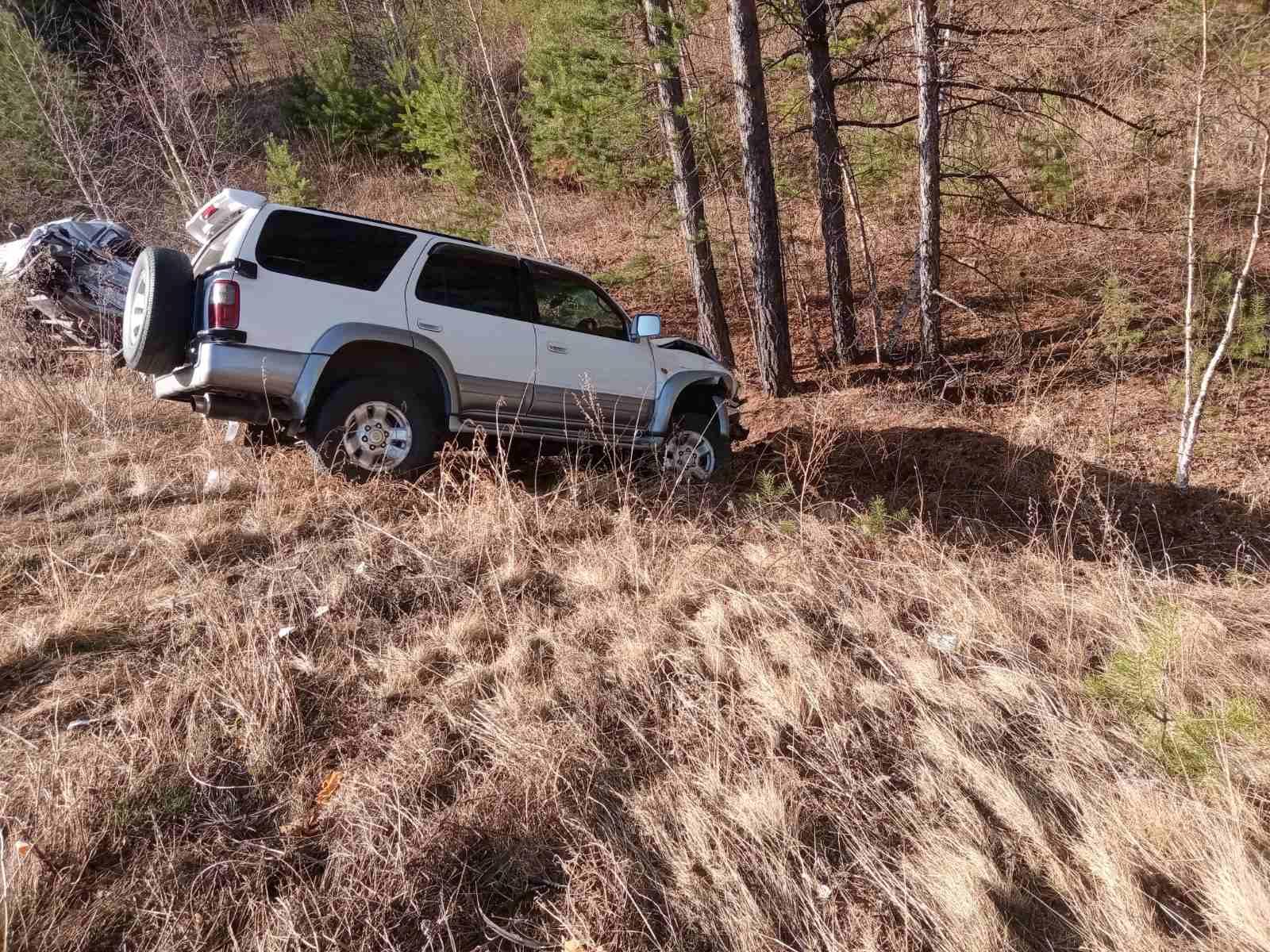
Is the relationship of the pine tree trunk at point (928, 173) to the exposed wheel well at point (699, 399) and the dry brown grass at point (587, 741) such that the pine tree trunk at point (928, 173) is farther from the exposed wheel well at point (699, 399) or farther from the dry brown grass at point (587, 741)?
the dry brown grass at point (587, 741)

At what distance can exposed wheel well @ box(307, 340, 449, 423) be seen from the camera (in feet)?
15.0

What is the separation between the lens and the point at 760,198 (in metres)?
8.53

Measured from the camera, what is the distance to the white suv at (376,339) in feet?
13.9

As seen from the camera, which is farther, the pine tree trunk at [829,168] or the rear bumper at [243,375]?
the pine tree trunk at [829,168]

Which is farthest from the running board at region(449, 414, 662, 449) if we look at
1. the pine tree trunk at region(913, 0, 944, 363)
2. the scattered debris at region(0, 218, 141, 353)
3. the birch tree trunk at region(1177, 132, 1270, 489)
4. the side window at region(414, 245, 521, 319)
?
the scattered debris at region(0, 218, 141, 353)

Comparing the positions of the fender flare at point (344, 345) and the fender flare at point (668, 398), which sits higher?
the fender flare at point (344, 345)

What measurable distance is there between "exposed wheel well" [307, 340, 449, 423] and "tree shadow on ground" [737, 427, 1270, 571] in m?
2.94

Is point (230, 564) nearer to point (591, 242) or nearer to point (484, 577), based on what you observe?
point (484, 577)

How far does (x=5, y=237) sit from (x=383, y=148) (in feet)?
34.1

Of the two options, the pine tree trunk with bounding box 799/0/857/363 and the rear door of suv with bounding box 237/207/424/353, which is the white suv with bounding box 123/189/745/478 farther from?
the pine tree trunk with bounding box 799/0/857/363

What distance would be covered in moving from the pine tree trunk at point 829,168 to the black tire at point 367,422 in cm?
695

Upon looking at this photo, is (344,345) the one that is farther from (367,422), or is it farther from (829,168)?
(829,168)

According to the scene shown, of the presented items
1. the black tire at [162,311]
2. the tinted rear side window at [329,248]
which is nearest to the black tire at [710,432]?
the tinted rear side window at [329,248]

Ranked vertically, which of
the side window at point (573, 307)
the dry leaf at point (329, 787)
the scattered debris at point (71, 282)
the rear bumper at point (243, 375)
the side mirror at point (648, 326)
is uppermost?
the scattered debris at point (71, 282)
